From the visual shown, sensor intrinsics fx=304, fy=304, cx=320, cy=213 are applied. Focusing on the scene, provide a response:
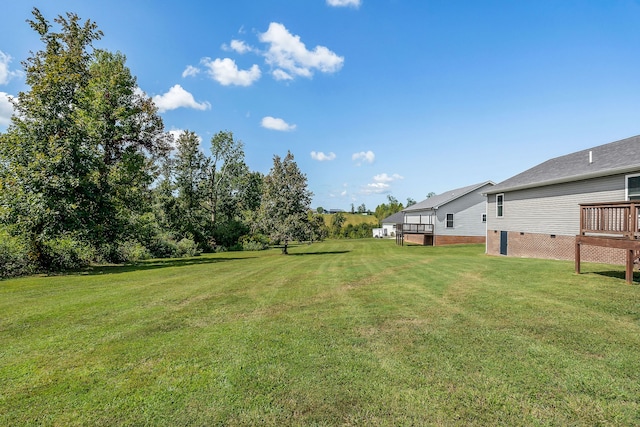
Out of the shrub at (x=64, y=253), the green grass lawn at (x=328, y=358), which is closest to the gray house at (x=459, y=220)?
the green grass lawn at (x=328, y=358)

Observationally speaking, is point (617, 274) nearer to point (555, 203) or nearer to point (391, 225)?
point (555, 203)

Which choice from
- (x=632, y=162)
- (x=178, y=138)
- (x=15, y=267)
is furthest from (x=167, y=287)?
(x=178, y=138)

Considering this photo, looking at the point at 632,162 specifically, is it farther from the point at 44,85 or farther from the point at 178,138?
the point at 178,138

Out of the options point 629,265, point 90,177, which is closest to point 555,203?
point 629,265

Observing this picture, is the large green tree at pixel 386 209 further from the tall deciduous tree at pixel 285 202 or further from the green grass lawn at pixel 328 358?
the green grass lawn at pixel 328 358

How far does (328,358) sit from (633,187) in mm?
15085

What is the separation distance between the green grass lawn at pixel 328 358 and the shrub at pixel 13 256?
6.85 meters

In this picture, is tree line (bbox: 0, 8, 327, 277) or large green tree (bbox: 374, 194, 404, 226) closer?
tree line (bbox: 0, 8, 327, 277)

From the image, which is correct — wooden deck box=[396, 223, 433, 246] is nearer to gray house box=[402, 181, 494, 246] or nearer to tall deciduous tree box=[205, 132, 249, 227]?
gray house box=[402, 181, 494, 246]

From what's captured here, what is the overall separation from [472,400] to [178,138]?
3958cm

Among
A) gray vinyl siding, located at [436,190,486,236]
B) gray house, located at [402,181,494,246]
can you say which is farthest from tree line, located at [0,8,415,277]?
gray vinyl siding, located at [436,190,486,236]

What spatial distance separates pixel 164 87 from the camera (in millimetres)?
24422

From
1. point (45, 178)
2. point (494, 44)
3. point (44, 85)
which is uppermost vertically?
point (494, 44)

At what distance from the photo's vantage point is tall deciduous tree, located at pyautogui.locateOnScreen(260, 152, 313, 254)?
2656 cm
